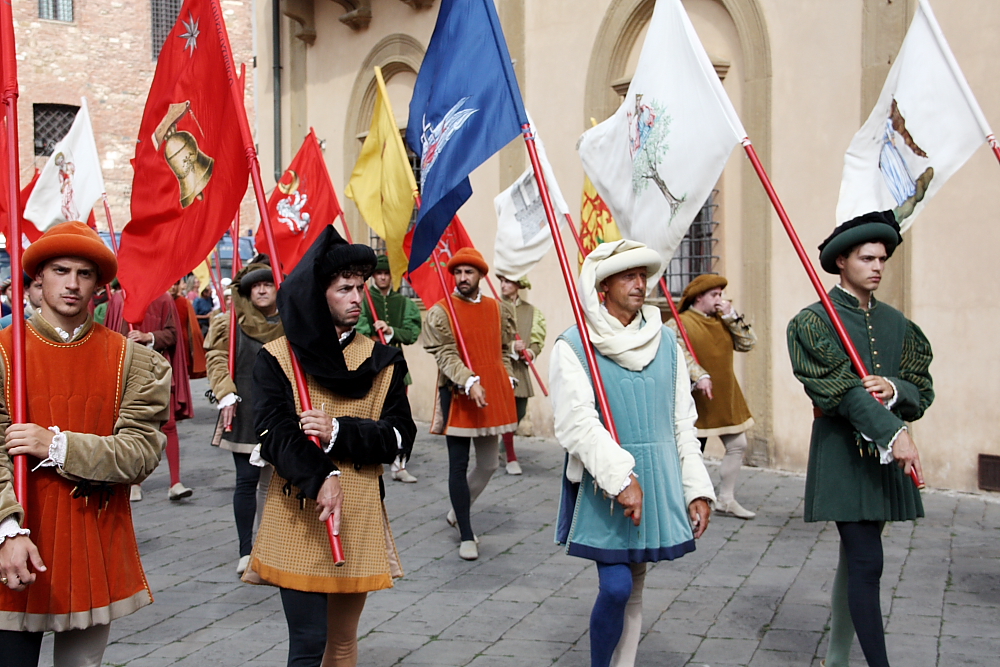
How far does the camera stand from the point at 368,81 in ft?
45.6

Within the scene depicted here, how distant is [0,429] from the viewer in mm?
3037

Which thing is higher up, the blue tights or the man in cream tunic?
the man in cream tunic

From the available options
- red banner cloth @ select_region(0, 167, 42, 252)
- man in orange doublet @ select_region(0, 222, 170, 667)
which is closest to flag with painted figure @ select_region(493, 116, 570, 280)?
red banner cloth @ select_region(0, 167, 42, 252)

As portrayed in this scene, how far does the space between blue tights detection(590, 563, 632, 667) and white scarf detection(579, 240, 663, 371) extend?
0.73m

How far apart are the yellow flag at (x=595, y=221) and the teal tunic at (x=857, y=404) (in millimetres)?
3744

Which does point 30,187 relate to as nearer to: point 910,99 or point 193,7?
point 193,7

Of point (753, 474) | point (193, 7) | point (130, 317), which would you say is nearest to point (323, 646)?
point (130, 317)

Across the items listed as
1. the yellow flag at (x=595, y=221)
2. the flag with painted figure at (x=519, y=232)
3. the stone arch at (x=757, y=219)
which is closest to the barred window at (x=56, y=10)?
the stone arch at (x=757, y=219)

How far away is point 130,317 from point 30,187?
22.5 feet

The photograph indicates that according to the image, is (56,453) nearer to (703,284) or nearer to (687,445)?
(687,445)

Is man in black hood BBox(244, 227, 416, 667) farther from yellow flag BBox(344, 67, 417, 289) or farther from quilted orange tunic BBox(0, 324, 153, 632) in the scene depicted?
yellow flag BBox(344, 67, 417, 289)

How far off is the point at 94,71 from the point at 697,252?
25566mm

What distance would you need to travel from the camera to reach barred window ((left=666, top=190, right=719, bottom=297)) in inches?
388

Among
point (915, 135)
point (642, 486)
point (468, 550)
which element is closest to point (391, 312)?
point (468, 550)
